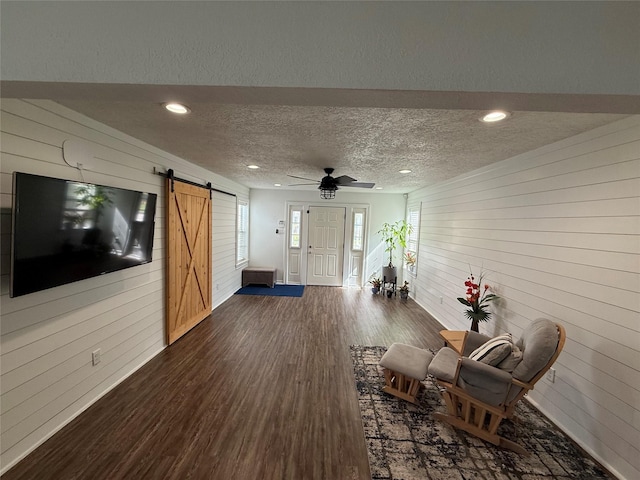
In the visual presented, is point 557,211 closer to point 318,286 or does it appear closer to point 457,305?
point 457,305

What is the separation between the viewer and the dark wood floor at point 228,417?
166cm

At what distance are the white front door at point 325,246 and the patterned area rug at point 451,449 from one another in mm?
4243

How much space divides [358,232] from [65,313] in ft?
18.0

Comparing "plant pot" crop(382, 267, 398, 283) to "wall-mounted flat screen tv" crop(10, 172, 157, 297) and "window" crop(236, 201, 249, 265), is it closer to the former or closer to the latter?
"window" crop(236, 201, 249, 265)

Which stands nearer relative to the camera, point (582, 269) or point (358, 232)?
point (582, 269)

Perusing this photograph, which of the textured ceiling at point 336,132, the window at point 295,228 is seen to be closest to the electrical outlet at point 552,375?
the textured ceiling at point 336,132

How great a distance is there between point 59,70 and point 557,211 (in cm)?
338

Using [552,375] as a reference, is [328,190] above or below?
above

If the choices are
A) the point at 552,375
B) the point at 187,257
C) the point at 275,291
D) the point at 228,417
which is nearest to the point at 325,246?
the point at 275,291

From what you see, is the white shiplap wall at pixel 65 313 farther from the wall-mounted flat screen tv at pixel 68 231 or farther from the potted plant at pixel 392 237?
the potted plant at pixel 392 237

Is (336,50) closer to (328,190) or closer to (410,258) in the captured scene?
(328,190)

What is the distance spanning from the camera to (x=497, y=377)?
6.10ft

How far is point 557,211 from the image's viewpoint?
86.7 inches

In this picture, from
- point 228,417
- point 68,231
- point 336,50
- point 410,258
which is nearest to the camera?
point 336,50
